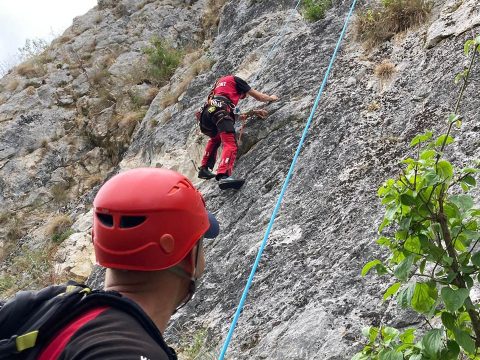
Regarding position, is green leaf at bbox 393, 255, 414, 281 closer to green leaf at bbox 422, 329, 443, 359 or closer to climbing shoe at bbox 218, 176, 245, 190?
green leaf at bbox 422, 329, 443, 359

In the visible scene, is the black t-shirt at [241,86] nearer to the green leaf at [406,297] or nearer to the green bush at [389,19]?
the green bush at [389,19]

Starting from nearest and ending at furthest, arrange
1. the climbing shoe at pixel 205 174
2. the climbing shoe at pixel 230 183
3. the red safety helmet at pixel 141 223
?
1. the red safety helmet at pixel 141 223
2. the climbing shoe at pixel 230 183
3. the climbing shoe at pixel 205 174

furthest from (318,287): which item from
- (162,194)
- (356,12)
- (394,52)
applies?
(356,12)

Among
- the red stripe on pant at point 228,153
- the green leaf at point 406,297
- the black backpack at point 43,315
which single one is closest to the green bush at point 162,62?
the red stripe on pant at point 228,153

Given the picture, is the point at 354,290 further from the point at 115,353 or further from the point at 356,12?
the point at 356,12

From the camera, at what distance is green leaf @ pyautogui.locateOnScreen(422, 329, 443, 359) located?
162 cm

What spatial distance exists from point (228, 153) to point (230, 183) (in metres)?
0.47

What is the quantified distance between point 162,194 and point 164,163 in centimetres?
635

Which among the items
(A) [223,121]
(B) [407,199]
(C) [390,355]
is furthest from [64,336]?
(A) [223,121]

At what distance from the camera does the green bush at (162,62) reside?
11750mm

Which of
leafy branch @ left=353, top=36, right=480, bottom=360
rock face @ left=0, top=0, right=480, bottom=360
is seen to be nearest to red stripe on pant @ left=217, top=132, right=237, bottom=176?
rock face @ left=0, top=0, right=480, bottom=360

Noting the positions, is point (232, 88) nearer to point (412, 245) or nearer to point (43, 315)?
point (412, 245)

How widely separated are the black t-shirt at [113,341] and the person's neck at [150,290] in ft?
0.86

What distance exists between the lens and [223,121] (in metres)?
6.07
